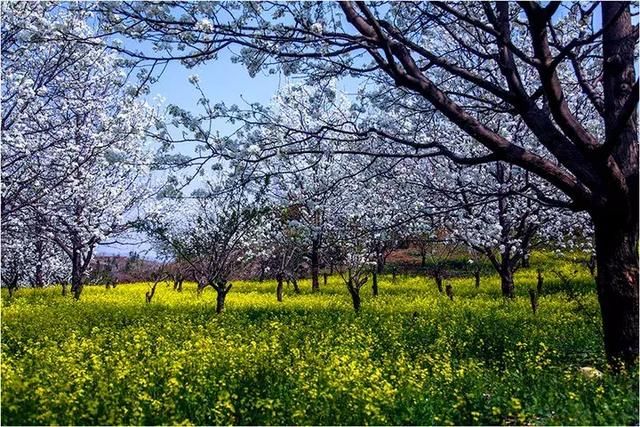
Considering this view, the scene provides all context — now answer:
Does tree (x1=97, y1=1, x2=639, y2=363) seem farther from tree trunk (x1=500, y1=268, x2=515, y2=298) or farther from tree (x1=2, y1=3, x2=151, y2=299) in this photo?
tree trunk (x1=500, y1=268, x2=515, y2=298)

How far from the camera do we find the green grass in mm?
5648

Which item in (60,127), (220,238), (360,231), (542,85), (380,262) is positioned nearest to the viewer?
(542,85)

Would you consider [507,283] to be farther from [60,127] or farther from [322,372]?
[60,127]

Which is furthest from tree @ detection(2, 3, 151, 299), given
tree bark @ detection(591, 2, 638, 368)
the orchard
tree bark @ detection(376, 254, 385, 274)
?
tree bark @ detection(376, 254, 385, 274)

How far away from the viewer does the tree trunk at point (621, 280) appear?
23.2 ft

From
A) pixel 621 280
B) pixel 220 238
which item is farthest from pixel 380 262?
pixel 621 280

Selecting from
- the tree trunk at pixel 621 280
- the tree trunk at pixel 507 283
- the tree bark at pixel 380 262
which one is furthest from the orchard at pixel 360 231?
the tree bark at pixel 380 262

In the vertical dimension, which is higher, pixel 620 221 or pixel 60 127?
pixel 60 127

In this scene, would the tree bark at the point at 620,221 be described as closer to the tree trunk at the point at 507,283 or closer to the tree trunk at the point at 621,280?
the tree trunk at the point at 621,280

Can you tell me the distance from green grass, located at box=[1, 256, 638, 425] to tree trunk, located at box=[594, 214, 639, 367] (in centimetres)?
47

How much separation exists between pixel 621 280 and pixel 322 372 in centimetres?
364

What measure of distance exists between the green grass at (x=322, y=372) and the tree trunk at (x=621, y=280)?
47 cm

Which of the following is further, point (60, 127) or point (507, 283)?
point (507, 283)

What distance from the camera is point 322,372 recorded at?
6965mm
